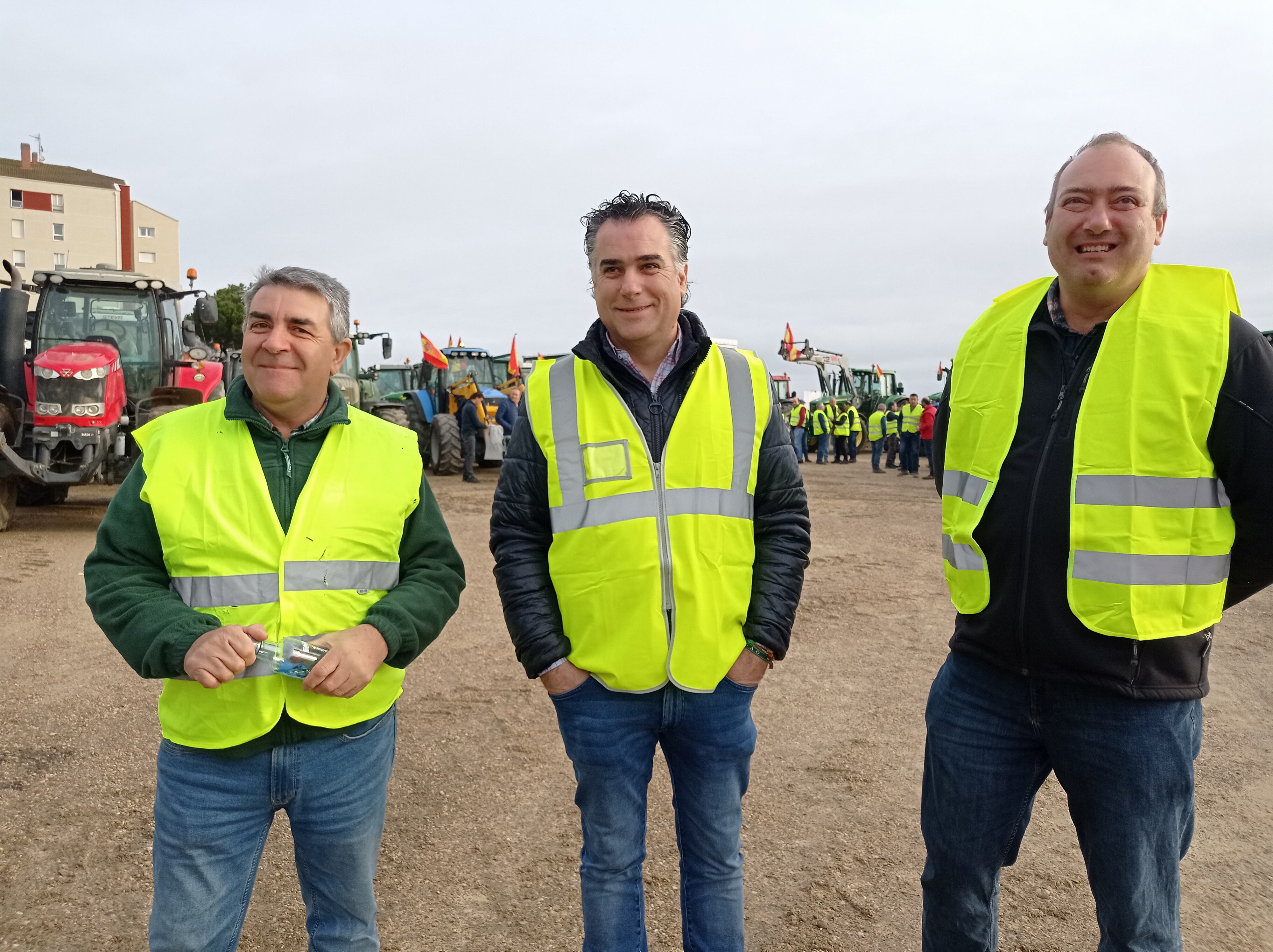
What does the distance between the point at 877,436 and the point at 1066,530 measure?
20168 mm

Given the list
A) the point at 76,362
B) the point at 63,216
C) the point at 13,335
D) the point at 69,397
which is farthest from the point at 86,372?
the point at 63,216

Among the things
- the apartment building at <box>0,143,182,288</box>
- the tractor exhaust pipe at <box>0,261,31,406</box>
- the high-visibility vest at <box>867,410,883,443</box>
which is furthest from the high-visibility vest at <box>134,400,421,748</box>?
the apartment building at <box>0,143,182,288</box>

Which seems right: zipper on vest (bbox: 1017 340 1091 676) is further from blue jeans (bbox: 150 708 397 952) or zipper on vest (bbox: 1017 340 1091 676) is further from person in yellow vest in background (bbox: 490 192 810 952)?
blue jeans (bbox: 150 708 397 952)

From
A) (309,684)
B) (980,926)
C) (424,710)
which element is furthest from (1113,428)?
(424,710)

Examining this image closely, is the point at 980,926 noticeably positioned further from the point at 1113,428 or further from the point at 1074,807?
the point at 1113,428

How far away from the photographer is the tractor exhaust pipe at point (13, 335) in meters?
8.75

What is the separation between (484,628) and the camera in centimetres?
618

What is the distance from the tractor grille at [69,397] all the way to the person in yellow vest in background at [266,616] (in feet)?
26.4

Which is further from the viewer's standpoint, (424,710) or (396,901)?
(424,710)

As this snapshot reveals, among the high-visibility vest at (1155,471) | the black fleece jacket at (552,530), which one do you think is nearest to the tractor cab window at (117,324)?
the black fleece jacket at (552,530)

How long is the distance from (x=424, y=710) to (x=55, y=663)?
2.25m

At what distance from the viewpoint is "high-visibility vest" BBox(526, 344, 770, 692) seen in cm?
208

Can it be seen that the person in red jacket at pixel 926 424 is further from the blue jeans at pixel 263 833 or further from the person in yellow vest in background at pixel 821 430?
the blue jeans at pixel 263 833

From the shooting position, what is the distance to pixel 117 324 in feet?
33.7
